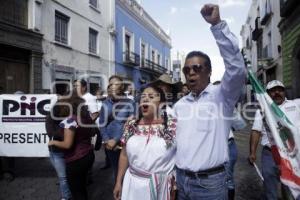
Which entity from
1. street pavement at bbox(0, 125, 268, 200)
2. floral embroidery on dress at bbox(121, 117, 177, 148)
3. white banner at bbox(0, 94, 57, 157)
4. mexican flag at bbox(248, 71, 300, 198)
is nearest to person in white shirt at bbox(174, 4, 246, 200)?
floral embroidery on dress at bbox(121, 117, 177, 148)

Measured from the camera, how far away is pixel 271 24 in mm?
21469

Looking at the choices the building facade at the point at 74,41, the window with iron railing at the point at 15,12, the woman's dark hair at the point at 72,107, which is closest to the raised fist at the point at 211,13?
the woman's dark hair at the point at 72,107

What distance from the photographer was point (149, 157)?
2.94 metres

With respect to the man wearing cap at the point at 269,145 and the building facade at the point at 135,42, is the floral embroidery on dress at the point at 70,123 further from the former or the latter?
the building facade at the point at 135,42

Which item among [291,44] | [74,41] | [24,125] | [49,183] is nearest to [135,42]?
[74,41]

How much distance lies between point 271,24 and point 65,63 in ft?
41.7

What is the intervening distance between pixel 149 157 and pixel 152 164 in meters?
0.06

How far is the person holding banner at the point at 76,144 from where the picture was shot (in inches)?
159

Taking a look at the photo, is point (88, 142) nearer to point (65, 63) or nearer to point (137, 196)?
point (137, 196)

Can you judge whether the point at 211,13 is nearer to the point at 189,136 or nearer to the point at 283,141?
the point at 189,136

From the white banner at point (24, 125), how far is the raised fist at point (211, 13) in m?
4.80

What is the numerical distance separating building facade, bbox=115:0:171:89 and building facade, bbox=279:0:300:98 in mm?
7742

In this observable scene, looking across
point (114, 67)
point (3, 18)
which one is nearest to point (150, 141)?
point (3, 18)

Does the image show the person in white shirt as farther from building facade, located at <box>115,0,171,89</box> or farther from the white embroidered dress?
building facade, located at <box>115,0,171,89</box>
